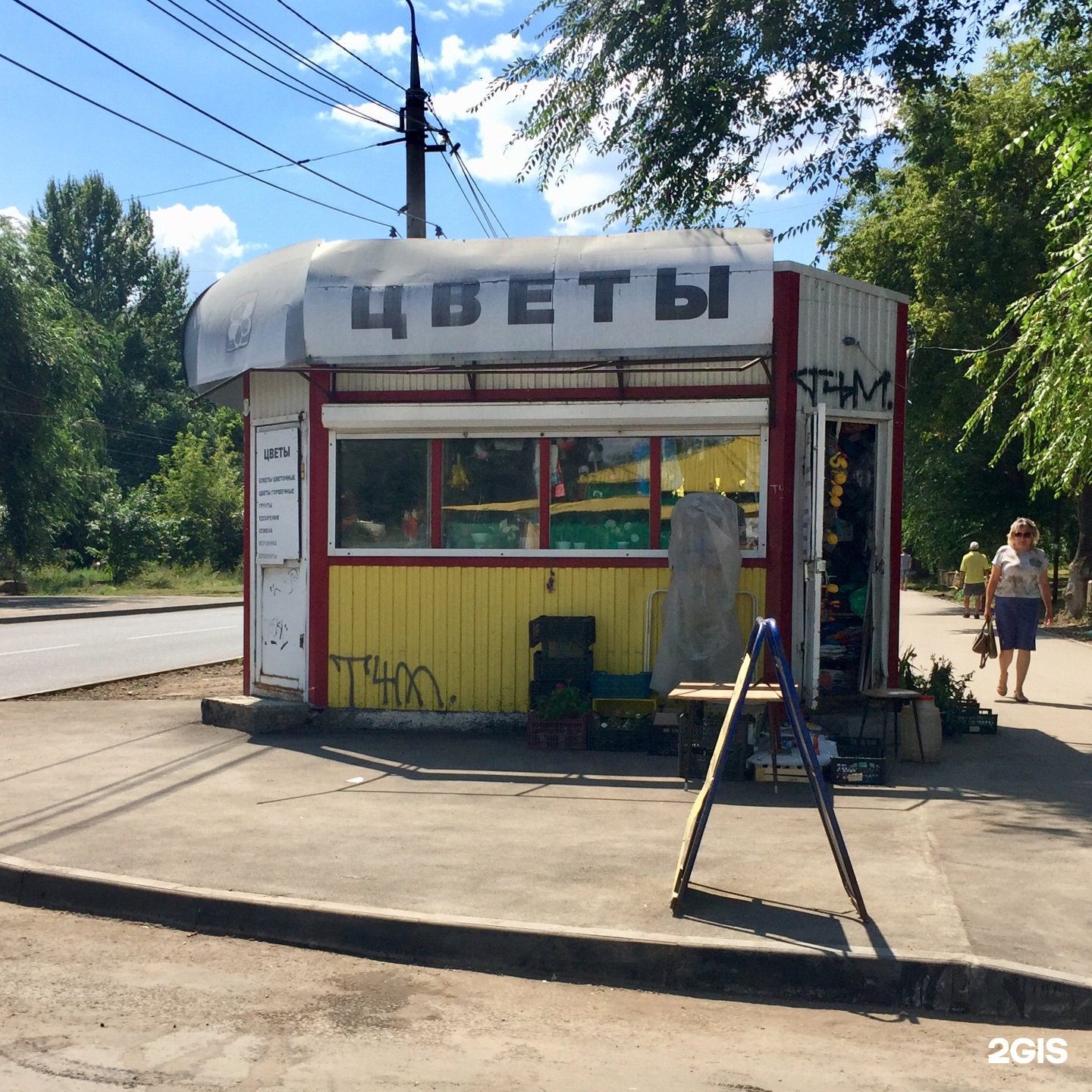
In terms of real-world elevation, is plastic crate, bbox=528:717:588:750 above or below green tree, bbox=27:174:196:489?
below

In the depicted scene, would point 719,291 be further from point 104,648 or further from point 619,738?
point 104,648

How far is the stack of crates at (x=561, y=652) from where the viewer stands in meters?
9.69

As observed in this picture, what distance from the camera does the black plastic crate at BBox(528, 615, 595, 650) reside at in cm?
984

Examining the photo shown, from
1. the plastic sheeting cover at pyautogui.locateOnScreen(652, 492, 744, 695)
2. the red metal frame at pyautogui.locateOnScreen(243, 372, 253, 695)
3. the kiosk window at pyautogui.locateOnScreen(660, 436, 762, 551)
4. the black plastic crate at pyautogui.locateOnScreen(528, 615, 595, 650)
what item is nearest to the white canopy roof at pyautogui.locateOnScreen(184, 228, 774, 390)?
the kiosk window at pyautogui.locateOnScreen(660, 436, 762, 551)

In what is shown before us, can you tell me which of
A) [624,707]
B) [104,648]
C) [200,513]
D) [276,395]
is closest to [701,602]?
[624,707]

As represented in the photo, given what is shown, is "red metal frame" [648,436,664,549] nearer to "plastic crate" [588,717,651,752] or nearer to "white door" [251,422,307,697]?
"plastic crate" [588,717,651,752]

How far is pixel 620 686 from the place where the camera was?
9.66m

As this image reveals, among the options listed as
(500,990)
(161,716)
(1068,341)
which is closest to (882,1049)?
(500,990)

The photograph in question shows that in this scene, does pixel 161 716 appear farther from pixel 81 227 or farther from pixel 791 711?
pixel 81 227

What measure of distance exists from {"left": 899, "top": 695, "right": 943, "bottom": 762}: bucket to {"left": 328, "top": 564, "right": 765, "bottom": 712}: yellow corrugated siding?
6.94 ft

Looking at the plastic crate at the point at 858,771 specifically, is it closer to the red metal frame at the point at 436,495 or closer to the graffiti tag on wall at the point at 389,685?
the graffiti tag on wall at the point at 389,685

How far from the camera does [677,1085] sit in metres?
3.97

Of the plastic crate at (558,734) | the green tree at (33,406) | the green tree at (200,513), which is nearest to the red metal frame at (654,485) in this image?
the plastic crate at (558,734)

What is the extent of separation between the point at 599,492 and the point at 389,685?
7.92 ft
